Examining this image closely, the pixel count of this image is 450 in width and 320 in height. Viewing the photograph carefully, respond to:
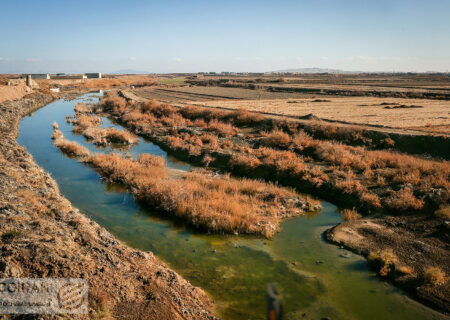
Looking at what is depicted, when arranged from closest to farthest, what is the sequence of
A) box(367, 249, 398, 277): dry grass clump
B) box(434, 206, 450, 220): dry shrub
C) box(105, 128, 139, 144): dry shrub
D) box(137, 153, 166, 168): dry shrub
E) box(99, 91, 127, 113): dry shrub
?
1. box(367, 249, 398, 277): dry grass clump
2. box(434, 206, 450, 220): dry shrub
3. box(137, 153, 166, 168): dry shrub
4. box(105, 128, 139, 144): dry shrub
5. box(99, 91, 127, 113): dry shrub

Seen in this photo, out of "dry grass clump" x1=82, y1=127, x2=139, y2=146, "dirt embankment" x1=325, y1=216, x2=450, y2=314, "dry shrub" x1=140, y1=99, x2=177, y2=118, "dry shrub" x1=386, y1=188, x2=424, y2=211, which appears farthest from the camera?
"dry shrub" x1=140, y1=99, x2=177, y2=118

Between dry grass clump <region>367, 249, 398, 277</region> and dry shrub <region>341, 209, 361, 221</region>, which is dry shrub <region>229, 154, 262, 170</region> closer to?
dry shrub <region>341, 209, 361, 221</region>

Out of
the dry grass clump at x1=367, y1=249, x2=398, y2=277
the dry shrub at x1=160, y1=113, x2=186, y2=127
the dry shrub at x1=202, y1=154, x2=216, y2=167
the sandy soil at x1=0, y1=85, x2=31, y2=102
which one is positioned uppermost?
the sandy soil at x1=0, y1=85, x2=31, y2=102

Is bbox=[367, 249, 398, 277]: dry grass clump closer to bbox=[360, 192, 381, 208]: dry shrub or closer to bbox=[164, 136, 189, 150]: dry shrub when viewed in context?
bbox=[360, 192, 381, 208]: dry shrub

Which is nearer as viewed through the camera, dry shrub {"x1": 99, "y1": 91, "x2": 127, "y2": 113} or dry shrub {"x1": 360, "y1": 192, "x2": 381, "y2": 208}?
dry shrub {"x1": 360, "y1": 192, "x2": 381, "y2": 208}

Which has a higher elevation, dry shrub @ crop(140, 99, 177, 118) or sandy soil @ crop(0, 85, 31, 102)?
sandy soil @ crop(0, 85, 31, 102)

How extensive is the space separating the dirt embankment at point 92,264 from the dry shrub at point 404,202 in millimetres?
9105

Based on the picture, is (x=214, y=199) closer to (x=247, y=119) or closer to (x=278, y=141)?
(x=278, y=141)

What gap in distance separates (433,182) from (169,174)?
13165 millimetres

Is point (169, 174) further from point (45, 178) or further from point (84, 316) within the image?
point (84, 316)

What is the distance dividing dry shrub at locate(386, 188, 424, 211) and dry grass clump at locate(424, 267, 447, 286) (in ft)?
14.2

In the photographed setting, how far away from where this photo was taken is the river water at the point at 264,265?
7.75 meters

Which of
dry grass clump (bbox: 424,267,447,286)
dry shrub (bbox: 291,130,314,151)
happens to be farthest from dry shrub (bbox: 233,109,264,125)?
dry grass clump (bbox: 424,267,447,286)
